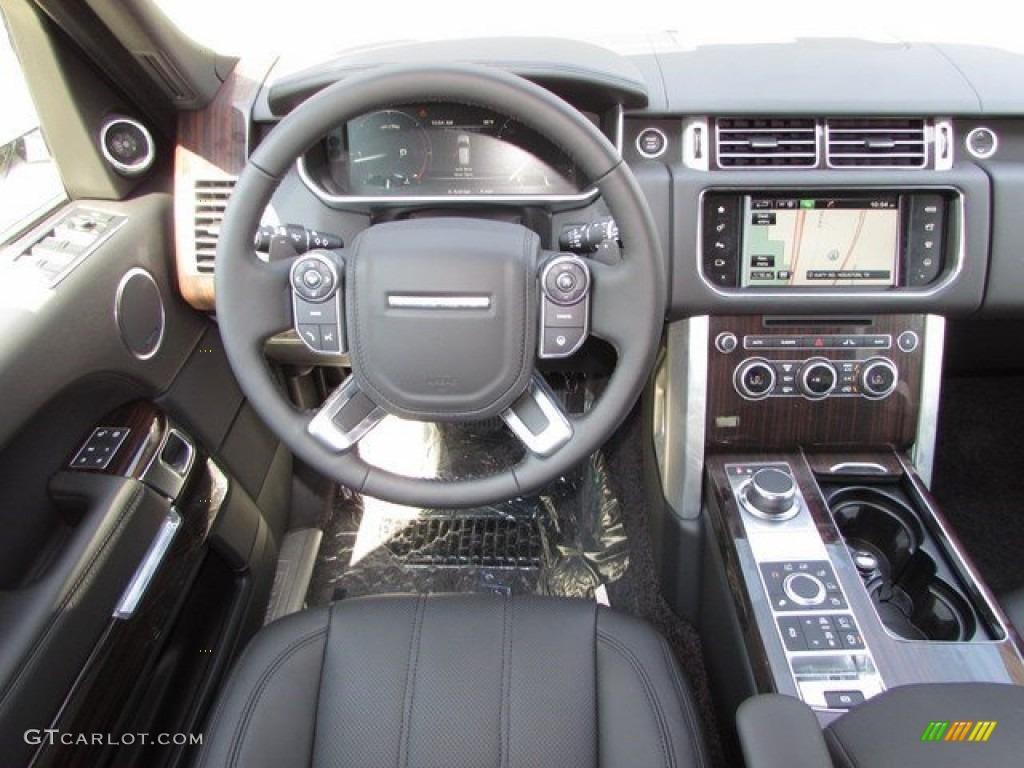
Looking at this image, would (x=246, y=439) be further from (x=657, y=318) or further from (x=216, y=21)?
(x=657, y=318)

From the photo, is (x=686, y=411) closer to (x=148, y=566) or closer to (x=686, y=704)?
(x=686, y=704)

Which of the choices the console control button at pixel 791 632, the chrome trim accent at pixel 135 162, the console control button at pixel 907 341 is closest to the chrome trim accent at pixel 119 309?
the chrome trim accent at pixel 135 162

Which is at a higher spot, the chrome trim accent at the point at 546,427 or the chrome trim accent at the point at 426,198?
the chrome trim accent at the point at 426,198

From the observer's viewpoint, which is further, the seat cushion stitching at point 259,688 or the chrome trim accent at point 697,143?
the chrome trim accent at point 697,143

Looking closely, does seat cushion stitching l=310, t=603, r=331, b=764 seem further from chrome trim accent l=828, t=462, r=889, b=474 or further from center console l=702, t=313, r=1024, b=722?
chrome trim accent l=828, t=462, r=889, b=474

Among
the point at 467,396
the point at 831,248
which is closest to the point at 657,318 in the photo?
the point at 467,396

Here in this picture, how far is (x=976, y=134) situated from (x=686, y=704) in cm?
111

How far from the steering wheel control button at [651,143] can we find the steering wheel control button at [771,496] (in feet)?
1.97

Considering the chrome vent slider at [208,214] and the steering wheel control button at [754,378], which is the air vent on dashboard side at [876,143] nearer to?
the steering wheel control button at [754,378]

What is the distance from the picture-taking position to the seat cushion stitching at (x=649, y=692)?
1.03 meters

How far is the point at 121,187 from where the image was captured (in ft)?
4.81

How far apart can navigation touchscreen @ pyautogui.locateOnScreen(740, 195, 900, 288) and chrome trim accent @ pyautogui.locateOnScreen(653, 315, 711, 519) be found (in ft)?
0.49

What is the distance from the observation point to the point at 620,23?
5.50 feet

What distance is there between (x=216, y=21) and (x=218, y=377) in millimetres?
691
